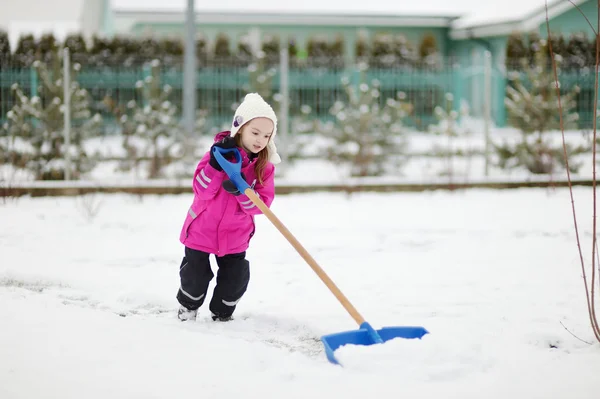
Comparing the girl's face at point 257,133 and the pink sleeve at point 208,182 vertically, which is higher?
the girl's face at point 257,133

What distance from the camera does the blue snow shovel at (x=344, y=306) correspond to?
3.19 meters

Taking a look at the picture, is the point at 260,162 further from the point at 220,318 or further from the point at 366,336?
the point at 366,336

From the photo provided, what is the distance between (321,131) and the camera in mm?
9414

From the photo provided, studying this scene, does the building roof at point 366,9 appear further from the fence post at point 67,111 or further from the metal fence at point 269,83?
the fence post at point 67,111

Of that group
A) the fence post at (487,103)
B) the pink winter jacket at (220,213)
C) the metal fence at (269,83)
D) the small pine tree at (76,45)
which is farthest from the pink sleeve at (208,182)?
the small pine tree at (76,45)

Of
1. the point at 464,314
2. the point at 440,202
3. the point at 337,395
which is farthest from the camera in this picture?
the point at 440,202

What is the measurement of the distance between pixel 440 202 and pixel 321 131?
6.47 feet

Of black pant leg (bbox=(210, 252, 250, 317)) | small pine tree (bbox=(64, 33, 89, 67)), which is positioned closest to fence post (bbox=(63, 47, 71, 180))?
black pant leg (bbox=(210, 252, 250, 317))

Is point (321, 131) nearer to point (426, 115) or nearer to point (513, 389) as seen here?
point (426, 115)

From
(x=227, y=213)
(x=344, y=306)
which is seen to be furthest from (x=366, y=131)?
(x=344, y=306)

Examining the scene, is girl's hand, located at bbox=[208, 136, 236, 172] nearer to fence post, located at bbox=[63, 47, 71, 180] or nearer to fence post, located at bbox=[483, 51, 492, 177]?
fence post, located at bbox=[63, 47, 71, 180]

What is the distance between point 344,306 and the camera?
3.27 metres

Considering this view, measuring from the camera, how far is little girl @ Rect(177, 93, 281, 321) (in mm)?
3486

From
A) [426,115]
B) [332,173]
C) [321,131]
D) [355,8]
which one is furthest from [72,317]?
[355,8]
